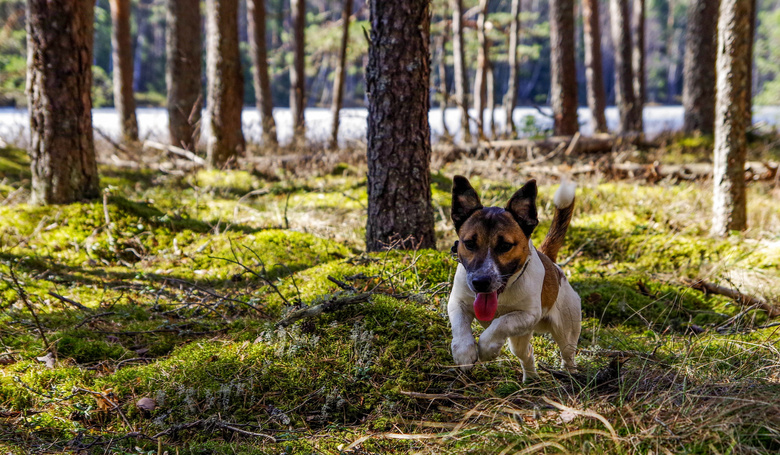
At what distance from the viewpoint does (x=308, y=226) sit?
291 inches

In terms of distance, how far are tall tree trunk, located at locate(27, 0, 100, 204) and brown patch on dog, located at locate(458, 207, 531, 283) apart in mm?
5413

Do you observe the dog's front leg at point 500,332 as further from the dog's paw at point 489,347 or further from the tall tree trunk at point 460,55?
the tall tree trunk at point 460,55

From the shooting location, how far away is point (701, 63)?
534 inches

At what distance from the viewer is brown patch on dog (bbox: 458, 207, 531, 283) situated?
3029 millimetres

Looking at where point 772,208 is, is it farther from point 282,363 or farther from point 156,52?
point 156,52

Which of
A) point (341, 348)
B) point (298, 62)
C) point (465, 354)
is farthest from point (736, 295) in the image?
point (298, 62)

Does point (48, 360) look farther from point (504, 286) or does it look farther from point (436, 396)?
point (504, 286)

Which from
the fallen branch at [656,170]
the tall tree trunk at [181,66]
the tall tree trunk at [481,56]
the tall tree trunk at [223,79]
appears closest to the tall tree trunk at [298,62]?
the tall tree trunk at [181,66]

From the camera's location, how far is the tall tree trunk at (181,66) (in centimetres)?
1324

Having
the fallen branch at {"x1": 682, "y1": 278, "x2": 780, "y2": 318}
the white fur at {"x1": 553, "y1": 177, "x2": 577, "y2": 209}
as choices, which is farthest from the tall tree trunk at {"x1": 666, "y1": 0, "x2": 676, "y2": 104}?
the white fur at {"x1": 553, "y1": 177, "x2": 577, "y2": 209}

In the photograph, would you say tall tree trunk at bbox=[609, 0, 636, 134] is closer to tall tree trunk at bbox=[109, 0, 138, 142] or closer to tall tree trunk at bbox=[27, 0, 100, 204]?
tall tree trunk at bbox=[109, 0, 138, 142]

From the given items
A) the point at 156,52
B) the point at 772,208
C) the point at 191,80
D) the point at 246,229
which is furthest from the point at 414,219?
the point at 156,52

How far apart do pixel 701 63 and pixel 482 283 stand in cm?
1392

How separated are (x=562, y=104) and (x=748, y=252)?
9.61m
